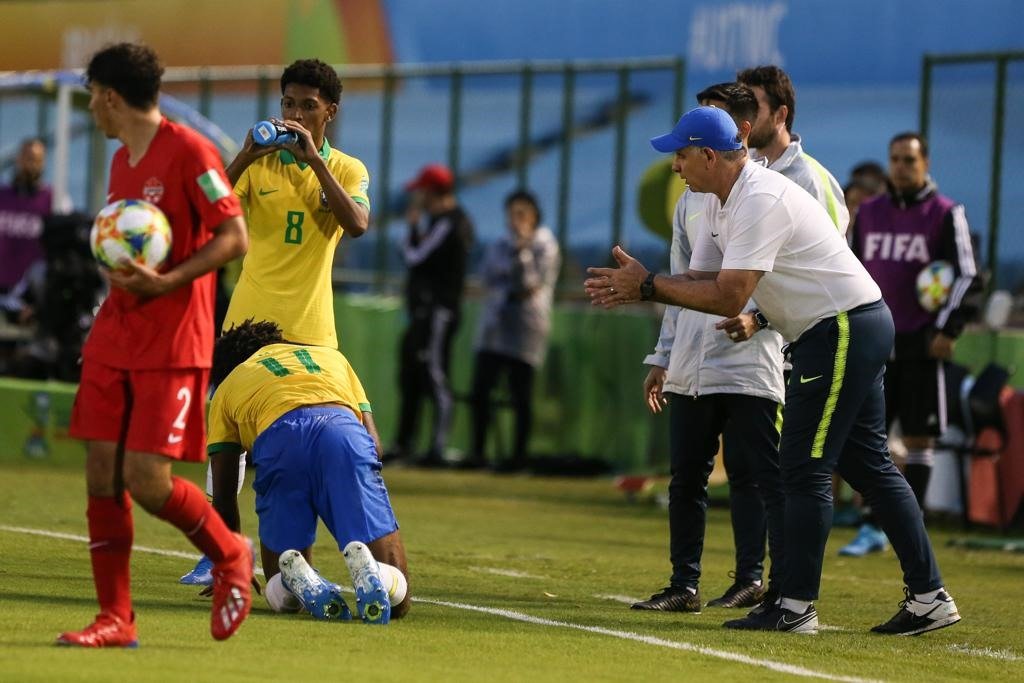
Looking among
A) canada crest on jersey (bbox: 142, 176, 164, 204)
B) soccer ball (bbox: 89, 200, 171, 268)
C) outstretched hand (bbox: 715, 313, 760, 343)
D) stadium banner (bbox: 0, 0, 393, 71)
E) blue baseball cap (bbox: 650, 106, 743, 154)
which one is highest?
stadium banner (bbox: 0, 0, 393, 71)

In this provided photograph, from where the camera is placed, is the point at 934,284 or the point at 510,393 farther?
the point at 510,393

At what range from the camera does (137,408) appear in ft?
21.5

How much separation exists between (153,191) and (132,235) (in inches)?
9.8

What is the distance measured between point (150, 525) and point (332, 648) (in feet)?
15.4

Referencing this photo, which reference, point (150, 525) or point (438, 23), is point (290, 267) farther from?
point (438, 23)

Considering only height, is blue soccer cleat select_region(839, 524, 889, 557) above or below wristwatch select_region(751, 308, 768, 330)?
below

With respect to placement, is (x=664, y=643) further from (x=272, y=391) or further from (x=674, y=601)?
(x=272, y=391)

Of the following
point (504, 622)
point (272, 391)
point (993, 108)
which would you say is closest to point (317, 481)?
point (272, 391)

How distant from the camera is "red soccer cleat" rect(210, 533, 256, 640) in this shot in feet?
21.7

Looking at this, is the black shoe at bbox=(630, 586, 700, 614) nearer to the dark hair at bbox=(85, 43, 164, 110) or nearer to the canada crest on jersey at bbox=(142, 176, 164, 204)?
the canada crest on jersey at bbox=(142, 176, 164, 204)

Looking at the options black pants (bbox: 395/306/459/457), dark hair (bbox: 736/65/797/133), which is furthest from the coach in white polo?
black pants (bbox: 395/306/459/457)

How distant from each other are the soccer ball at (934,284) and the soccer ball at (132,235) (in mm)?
6457

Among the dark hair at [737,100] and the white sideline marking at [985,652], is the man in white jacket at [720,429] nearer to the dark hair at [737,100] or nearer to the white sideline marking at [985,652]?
the dark hair at [737,100]

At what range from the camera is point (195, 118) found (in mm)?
19031
